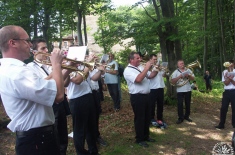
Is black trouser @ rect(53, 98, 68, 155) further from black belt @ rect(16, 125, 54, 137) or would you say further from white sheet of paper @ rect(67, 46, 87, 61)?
black belt @ rect(16, 125, 54, 137)

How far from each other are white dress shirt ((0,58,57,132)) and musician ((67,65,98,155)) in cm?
192

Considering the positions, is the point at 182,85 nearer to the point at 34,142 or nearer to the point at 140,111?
the point at 140,111

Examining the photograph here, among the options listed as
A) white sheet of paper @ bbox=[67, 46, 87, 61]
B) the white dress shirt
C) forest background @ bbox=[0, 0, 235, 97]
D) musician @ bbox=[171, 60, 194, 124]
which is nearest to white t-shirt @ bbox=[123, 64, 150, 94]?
white sheet of paper @ bbox=[67, 46, 87, 61]

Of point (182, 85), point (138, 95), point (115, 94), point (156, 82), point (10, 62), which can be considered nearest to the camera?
point (10, 62)

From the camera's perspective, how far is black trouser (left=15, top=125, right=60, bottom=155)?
2309mm

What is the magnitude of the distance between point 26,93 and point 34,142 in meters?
0.58

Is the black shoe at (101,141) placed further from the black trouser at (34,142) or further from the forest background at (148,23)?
the forest background at (148,23)

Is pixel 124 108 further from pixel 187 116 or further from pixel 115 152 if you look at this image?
pixel 115 152

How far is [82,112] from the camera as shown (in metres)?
4.30

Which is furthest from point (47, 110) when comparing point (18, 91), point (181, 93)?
point (181, 93)

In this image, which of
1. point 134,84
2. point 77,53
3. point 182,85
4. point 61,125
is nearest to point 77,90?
point 61,125

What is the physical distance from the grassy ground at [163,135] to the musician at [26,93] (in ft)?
9.28

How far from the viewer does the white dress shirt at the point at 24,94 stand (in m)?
2.08

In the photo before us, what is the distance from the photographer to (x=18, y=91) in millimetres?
2084
